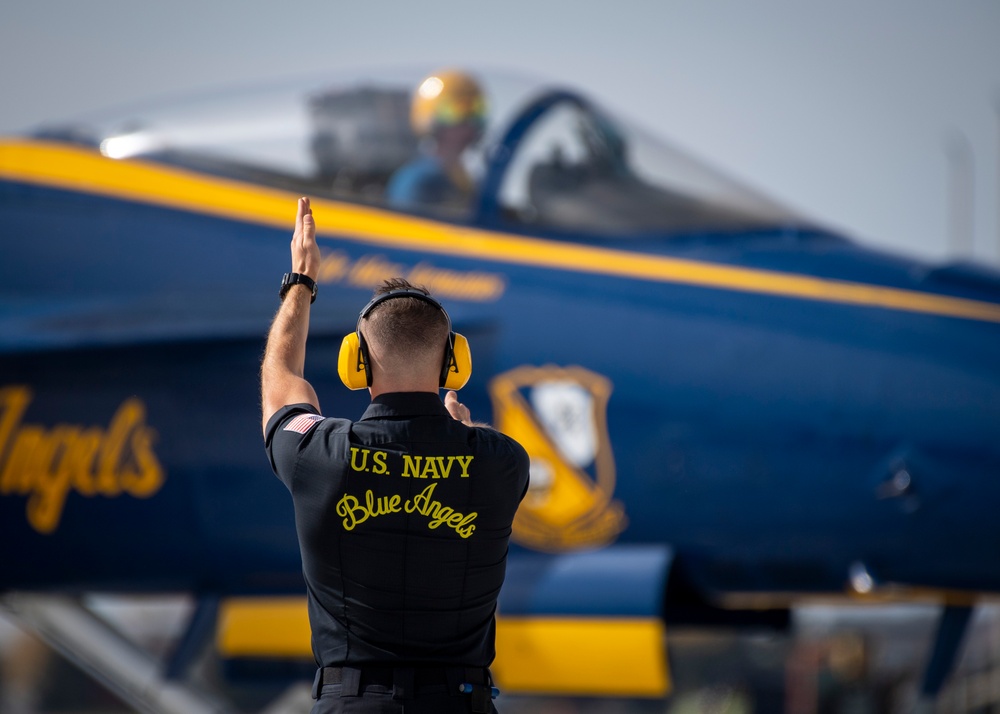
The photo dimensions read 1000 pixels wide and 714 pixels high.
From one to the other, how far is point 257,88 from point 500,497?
3.61m

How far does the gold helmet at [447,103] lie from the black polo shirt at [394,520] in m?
2.84

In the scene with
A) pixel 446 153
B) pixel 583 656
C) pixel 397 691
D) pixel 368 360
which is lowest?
pixel 583 656

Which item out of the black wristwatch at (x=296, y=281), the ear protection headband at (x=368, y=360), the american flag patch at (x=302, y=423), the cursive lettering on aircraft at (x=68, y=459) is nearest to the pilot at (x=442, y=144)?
the cursive lettering on aircraft at (x=68, y=459)

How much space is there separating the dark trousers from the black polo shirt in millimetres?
20

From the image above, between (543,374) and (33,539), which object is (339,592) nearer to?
(543,374)

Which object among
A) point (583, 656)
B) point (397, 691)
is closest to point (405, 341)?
point (397, 691)

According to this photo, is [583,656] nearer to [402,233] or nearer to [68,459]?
[402,233]

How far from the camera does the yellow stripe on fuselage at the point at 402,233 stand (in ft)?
13.3

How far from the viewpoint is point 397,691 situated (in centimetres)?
200

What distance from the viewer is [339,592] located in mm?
2027

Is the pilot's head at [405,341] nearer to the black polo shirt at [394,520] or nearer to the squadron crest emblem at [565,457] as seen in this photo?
the black polo shirt at [394,520]

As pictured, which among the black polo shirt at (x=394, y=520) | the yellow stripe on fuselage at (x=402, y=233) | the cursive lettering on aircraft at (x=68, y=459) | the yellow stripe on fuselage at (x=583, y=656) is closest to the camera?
the black polo shirt at (x=394, y=520)

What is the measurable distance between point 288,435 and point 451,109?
2945 mm

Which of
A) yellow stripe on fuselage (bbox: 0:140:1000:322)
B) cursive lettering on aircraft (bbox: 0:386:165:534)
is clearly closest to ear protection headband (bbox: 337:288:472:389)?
yellow stripe on fuselage (bbox: 0:140:1000:322)
